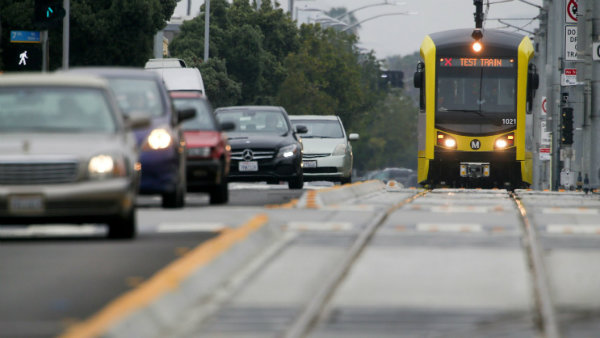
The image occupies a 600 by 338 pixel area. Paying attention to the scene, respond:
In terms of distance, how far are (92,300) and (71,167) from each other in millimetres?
3503

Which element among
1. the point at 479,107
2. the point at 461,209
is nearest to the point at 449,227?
the point at 461,209

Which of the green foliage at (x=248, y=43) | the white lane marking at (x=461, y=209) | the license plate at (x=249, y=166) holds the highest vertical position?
the green foliage at (x=248, y=43)

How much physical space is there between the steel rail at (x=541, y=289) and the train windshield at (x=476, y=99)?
17268mm

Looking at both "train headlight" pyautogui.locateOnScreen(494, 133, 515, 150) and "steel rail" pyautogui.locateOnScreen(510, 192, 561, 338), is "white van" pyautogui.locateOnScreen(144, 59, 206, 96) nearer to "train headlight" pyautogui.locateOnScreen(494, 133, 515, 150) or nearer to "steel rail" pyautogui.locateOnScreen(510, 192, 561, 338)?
"train headlight" pyautogui.locateOnScreen(494, 133, 515, 150)

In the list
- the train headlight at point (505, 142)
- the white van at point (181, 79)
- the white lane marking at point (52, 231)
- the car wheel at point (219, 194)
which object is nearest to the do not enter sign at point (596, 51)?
the train headlight at point (505, 142)

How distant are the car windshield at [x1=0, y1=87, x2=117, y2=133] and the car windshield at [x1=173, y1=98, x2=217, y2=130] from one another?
21.1 feet

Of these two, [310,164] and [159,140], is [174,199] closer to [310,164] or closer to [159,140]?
[159,140]

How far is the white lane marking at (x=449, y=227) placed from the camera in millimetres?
15773

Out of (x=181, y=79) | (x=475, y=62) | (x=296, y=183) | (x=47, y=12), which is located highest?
(x=47, y=12)

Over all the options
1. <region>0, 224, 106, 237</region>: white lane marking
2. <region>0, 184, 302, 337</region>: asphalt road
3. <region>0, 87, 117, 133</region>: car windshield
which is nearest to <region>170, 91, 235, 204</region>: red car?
<region>0, 184, 302, 337</region>: asphalt road

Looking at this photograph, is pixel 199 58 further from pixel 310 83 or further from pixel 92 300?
pixel 92 300

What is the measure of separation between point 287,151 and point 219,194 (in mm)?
5642

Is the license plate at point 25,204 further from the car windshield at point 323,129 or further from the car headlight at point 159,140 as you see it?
the car windshield at point 323,129

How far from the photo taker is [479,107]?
110ft
